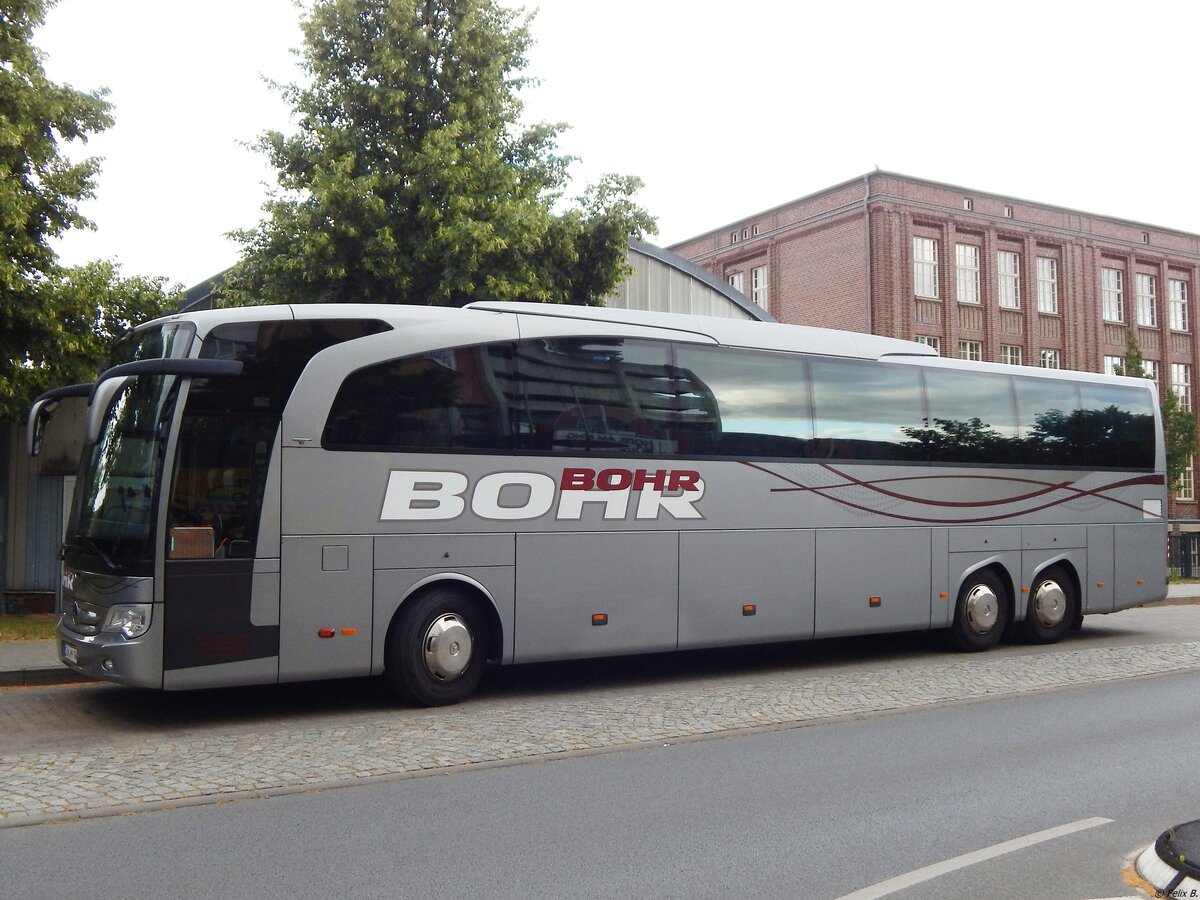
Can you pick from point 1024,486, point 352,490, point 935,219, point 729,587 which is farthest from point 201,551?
point 935,219

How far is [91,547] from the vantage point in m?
9.45

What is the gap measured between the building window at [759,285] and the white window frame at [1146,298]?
1526 cm

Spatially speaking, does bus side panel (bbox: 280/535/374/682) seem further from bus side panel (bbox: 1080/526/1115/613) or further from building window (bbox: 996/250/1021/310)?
building window (bbox: 996/250/1021/310)

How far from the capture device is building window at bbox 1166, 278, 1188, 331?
160 ft

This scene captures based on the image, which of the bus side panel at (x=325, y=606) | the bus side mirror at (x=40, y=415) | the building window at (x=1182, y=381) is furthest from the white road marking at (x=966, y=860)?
the building window at (x=1182, y=381)

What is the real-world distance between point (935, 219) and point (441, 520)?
34.4m

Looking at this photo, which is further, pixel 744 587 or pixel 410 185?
pixel 410 185

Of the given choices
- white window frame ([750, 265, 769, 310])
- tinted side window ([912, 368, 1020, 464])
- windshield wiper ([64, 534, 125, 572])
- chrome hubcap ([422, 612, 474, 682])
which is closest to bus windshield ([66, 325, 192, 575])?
windshield wiper ([64, 534, 125, 572])

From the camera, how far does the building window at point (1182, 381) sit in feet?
158

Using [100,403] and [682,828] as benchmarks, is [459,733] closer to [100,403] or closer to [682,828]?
[682,828]

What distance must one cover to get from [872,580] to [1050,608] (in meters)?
3.44

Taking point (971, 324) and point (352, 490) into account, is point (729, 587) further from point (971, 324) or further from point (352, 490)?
point (971, 324)

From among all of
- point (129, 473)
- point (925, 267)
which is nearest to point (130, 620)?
point (129, 473)

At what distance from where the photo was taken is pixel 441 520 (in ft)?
33.9
